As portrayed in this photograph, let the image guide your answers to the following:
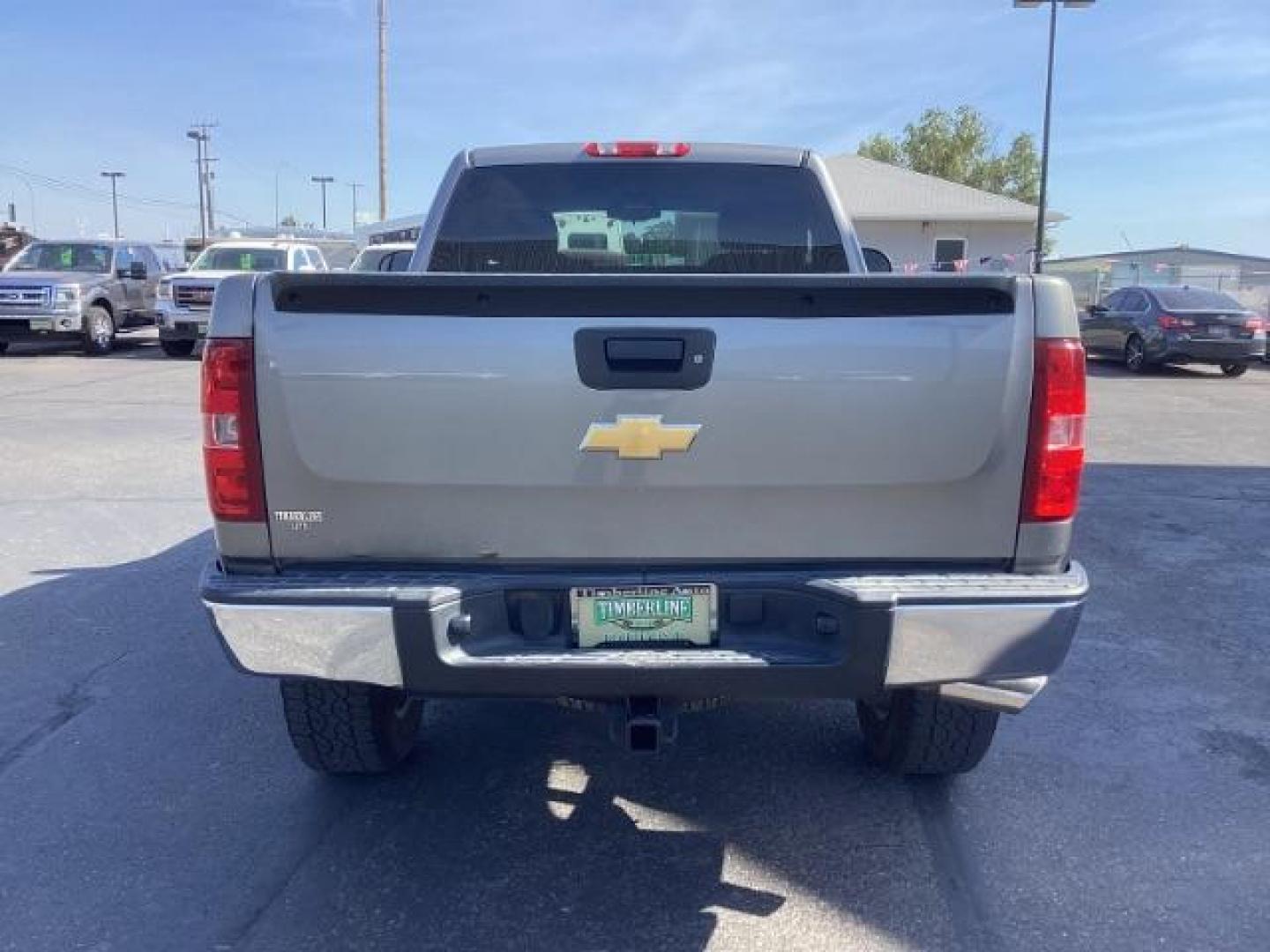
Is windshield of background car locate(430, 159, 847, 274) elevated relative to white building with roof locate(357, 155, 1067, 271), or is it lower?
lower

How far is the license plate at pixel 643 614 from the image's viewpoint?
2.76 m

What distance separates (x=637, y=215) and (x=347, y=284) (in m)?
2.20

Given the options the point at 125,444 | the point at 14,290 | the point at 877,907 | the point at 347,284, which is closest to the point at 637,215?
the point at 347,284

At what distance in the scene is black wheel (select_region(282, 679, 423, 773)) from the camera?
11.0 ft

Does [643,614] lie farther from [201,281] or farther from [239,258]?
[239,258]

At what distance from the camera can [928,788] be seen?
3719 millimetres

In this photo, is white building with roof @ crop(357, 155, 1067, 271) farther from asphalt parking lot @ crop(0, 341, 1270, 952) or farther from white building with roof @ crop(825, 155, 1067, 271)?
asphalt parking lot @ crop(0, 341, 1270, 952)

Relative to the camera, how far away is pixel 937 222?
3716 centimetres

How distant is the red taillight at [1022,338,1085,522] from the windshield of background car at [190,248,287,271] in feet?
63.4

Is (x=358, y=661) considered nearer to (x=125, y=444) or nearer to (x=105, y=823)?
(x=105, y=823)

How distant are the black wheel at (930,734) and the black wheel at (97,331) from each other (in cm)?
1897

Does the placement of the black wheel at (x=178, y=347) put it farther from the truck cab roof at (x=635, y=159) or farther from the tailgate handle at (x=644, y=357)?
the tailgate handle at (x=644, y=357)

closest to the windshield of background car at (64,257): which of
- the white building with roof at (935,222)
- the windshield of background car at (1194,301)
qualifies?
the white building with roof at (935,222)

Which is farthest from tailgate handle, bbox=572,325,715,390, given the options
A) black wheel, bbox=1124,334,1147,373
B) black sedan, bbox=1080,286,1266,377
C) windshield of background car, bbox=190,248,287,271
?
windshield of background car, bbox=190,248,287,271
